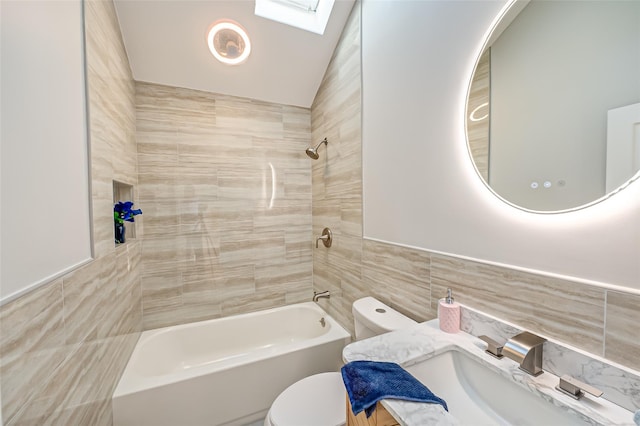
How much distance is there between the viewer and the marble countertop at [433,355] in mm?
509

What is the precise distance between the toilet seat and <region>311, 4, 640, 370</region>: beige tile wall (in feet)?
1.73

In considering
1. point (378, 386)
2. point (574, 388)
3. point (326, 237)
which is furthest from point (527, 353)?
point (326, 237)

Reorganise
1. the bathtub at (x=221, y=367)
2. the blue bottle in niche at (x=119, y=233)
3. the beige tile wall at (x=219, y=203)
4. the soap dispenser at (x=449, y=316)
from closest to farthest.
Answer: the soap dispenser at (x=449, y=316) → the bathtub at (x=221, y=367) → the blue bottle in niche at (x=119, y=233) → the beige tile wall at (x=219, y=203)

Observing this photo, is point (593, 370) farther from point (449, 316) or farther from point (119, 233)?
point (119, 233)

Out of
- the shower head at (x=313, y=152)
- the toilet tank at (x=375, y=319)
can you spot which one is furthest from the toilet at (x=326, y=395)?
the shower head at (x=313, y=152)

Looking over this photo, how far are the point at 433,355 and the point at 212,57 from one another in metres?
2.24

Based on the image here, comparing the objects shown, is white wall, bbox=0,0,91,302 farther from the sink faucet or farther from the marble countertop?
the sink faucet

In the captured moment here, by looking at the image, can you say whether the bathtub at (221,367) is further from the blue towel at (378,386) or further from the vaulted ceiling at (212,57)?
the vaulted ceiling at (212,57)

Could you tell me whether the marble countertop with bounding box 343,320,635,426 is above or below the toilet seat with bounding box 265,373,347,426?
above

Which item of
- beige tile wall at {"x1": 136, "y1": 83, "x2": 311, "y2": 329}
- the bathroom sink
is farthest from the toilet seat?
beige tile wall at {"x1": 136, "y1": 83, "x2": 311, "y2": 329}

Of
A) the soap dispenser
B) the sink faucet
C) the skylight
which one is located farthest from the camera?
the skylight

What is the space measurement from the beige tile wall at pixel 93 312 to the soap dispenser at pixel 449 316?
1.22 metres

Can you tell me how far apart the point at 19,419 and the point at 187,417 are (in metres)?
0.93

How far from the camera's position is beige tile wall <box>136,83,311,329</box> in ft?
6.01
